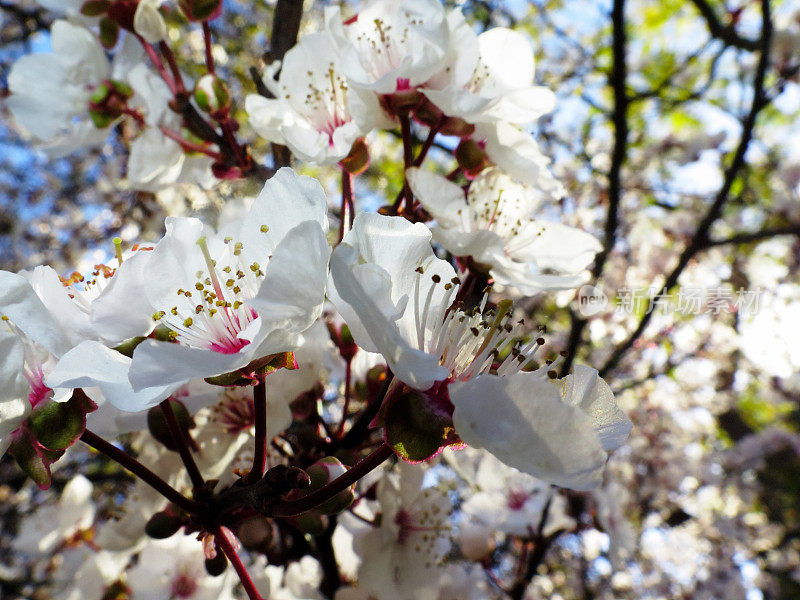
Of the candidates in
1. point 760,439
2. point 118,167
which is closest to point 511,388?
point 118,167

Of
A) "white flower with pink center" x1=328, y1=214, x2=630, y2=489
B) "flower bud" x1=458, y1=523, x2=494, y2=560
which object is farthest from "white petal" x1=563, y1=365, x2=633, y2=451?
"flower bud" x1=458, y1=523, x2=494, y2=560

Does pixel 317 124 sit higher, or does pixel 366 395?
pixel 317 124

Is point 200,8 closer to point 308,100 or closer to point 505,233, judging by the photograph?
point 308,100

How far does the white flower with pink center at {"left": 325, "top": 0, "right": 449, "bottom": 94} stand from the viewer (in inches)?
33.4

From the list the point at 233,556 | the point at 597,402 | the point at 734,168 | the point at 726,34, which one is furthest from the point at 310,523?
the point at 726,34

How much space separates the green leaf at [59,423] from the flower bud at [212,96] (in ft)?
2.34

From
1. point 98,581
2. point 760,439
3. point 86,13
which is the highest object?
point 86,13

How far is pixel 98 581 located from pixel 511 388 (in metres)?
1.37

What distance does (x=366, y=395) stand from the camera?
1096mm

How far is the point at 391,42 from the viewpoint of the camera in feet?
3.20

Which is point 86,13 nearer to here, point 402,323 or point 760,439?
point 402,323

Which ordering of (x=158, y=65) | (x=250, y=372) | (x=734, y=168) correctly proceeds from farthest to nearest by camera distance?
(x=734, y=168) < (x=158, y=65) < (x=250, y=372)

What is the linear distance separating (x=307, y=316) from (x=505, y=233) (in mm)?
565

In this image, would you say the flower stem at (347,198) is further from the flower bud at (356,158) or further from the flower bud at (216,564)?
the flower bud at (216,564)
